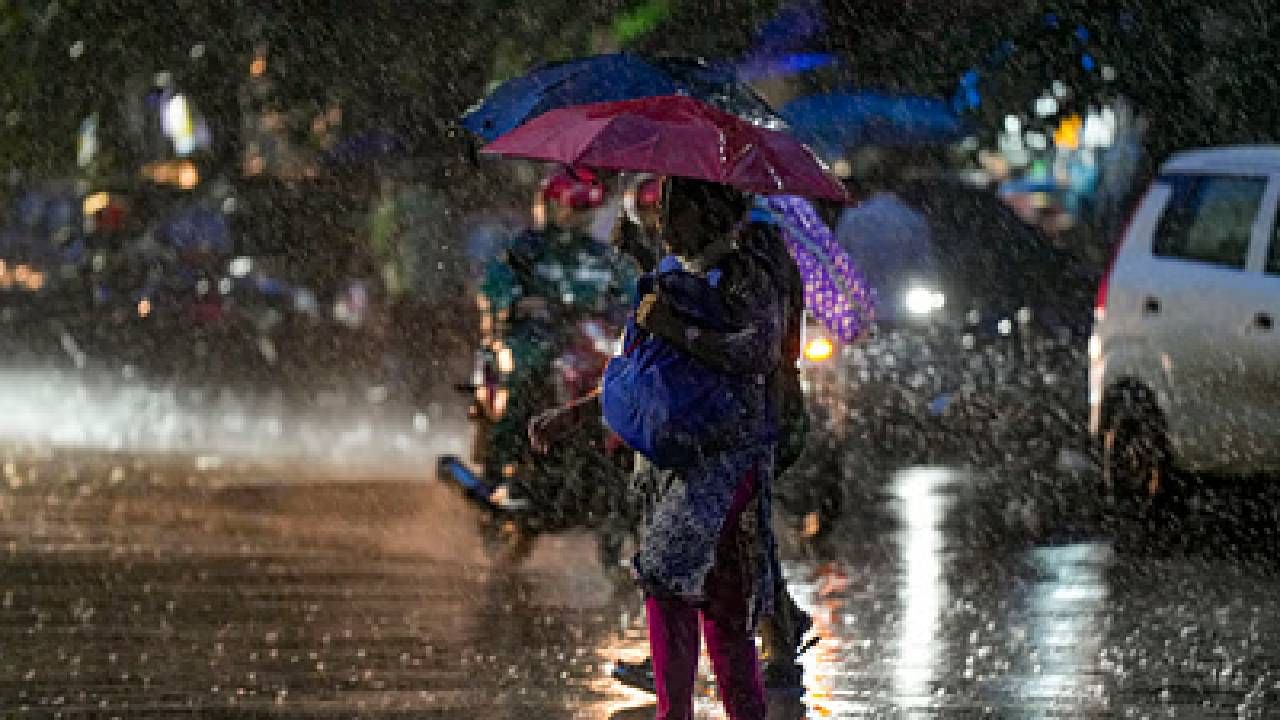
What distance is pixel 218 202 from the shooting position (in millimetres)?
40844

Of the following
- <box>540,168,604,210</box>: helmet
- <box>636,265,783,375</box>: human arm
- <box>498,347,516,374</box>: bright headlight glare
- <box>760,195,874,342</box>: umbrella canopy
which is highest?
<box>540,168,604,210</box>: helmet

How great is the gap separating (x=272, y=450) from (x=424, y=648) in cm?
1013

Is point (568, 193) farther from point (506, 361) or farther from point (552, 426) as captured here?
point (552, 426)

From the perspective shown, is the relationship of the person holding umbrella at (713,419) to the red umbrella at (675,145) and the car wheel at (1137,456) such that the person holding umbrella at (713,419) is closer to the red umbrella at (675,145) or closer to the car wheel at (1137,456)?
the red umbrella at (675,145)

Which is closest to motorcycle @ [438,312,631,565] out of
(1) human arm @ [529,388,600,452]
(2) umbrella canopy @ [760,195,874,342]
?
(2) umbrella canopy @ [760,195,874,342]

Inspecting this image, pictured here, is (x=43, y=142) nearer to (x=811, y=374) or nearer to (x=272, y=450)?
(x=272, y=450)

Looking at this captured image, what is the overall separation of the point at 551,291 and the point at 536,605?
2.64 metres

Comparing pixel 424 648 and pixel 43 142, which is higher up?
pixel 43 142

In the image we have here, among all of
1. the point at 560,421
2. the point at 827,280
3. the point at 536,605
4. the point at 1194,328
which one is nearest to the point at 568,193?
the point at 536,605

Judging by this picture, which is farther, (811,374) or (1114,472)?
(1114,472)

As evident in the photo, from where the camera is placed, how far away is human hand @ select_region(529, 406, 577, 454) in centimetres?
665

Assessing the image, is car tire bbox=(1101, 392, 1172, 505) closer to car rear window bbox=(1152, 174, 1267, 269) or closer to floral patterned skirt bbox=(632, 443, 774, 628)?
car rear window bbox=(1152, 174, 1267, 269)

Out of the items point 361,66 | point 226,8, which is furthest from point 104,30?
point 361,66

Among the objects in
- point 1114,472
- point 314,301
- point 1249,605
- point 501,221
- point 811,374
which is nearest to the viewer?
point 1249,605
